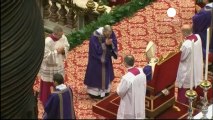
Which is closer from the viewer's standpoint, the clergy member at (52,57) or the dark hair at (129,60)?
the dark hair at (129,60)

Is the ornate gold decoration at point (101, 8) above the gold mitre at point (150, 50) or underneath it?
above

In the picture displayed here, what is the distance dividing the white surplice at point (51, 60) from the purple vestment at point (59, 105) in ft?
4.71

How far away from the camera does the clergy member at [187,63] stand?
10133mm

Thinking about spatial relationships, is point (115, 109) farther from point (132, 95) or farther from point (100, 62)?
point (100, 62)

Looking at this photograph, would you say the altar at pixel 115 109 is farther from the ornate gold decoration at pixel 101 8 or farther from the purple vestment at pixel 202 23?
the ornate gold decoration at pixel 101 8

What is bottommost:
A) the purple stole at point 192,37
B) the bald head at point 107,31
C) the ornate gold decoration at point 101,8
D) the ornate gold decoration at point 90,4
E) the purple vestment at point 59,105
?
the purple vestment at point 59,105

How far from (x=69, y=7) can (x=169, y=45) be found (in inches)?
109

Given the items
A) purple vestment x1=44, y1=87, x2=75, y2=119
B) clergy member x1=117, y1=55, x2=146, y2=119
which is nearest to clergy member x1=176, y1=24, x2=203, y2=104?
clergy member x1=117, y1=55, x2=146, y2=119

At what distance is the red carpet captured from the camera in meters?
11.3

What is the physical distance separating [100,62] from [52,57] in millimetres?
858

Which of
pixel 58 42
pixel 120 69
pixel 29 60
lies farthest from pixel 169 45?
pixel 29 60

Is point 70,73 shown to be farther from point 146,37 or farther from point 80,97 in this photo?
point 146,37

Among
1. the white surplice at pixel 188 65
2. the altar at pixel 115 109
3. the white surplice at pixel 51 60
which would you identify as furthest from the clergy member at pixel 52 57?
the white surplice at pixel 188 65

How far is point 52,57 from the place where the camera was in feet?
34.5
